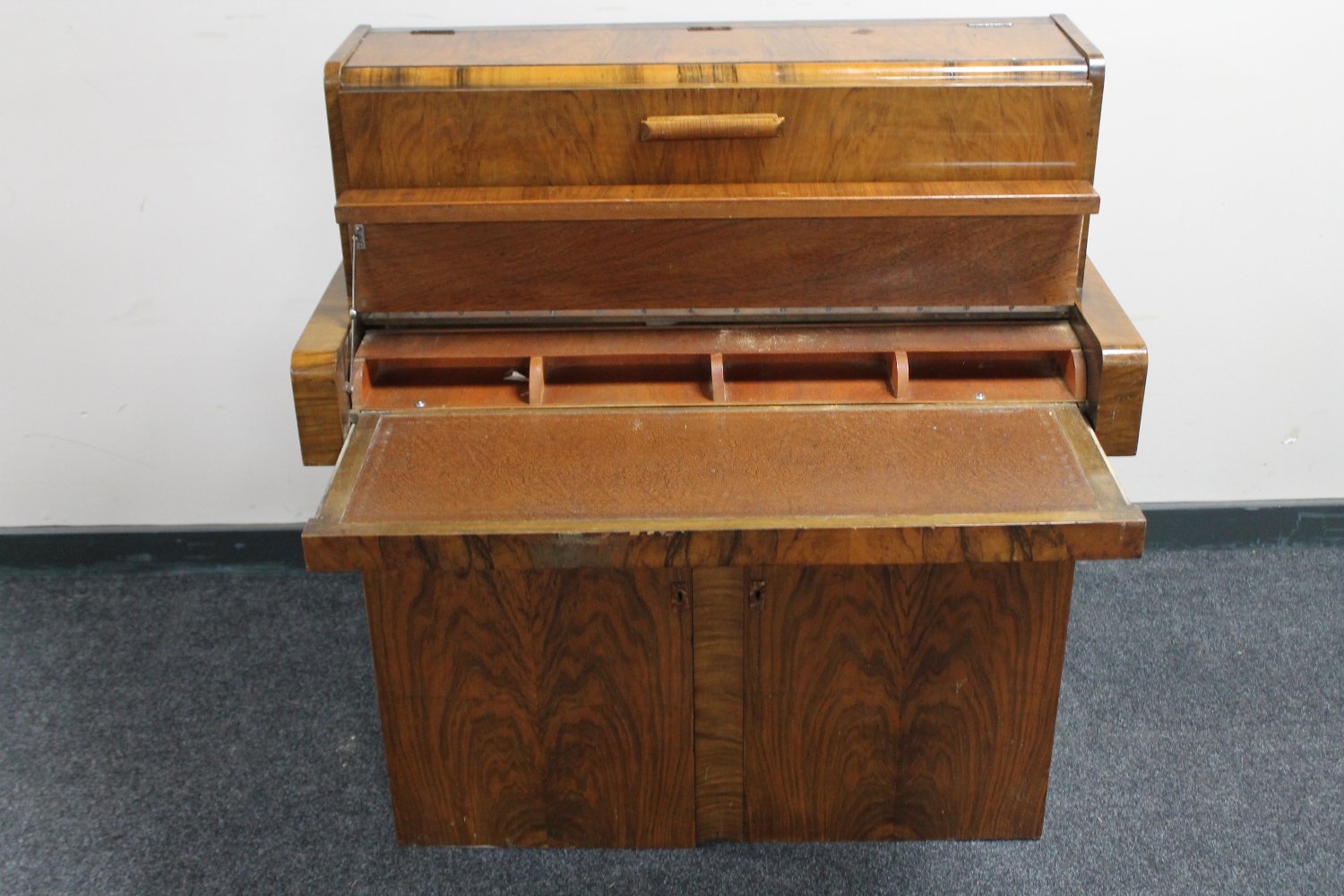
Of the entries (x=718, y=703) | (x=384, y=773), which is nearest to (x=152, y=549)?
(x=384, y=773)

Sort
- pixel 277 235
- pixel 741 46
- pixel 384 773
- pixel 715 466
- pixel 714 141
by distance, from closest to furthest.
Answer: pixel 715 466 < pixel 714 141 < pixel 741 46 < pixel 384 773 < pixel 277 235

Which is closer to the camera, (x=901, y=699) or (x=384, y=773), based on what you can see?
(x=901, y=699)


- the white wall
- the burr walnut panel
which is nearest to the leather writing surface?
the burr walnut panel

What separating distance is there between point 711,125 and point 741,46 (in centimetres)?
22

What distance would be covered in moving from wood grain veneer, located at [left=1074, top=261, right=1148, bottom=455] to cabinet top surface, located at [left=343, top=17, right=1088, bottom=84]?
1.21 feet

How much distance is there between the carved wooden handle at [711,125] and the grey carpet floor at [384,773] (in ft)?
3.94

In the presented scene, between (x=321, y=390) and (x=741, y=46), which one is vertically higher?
(x=741, y=46)

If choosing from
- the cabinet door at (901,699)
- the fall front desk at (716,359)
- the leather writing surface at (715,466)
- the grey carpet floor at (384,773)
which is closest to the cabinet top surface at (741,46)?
the fall front desk at (716,359)

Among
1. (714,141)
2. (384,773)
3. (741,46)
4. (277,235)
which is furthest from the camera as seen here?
(277,235)

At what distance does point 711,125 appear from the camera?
1.90 metres

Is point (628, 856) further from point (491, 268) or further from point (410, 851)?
point (491, 268)

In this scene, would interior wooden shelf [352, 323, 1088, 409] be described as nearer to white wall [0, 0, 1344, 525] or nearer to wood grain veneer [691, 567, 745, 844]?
wood grain veneer [691, 567, 745, 844]

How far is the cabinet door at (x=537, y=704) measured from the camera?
2027mm

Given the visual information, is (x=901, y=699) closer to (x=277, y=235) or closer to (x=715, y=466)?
(x=715, y=466)
